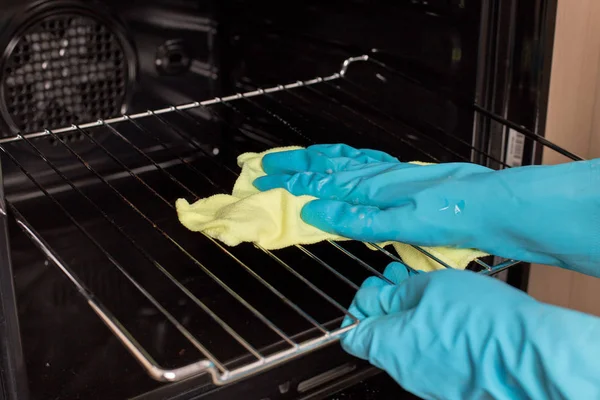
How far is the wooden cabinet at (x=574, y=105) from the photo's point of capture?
988 millimetres

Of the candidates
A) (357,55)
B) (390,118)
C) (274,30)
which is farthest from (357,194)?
(274,30)

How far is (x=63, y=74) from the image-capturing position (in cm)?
115

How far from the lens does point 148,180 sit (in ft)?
4.15

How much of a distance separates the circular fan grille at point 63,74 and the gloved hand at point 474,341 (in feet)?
2.18

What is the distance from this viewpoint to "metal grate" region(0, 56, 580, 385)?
88 centimetres

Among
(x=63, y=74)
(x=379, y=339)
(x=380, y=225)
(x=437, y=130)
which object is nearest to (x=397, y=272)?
(x=380, y=225)

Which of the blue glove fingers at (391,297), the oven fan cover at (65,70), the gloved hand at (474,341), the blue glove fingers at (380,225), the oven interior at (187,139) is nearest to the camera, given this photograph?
the gloved hand at (474,341)

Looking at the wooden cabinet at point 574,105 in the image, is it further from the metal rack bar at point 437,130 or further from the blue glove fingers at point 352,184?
the blue glove fingers at point 352,184

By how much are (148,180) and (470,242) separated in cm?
63

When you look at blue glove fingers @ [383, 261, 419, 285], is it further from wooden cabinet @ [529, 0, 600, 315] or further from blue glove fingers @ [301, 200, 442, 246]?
wooden cabinet @ [529, 0, 600, 315]

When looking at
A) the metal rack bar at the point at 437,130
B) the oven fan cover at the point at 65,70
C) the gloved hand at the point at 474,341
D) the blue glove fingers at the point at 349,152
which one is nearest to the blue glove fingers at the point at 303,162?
the blue glove fingers at the point at 349,152

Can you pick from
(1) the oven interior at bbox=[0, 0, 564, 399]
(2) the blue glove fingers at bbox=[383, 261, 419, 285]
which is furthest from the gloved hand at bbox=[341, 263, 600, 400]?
(1) the oven interior at bbox=[0, 0, 564, 399]

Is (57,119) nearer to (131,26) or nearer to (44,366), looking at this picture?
(131,26)

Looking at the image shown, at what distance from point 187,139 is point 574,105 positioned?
0.54 m
